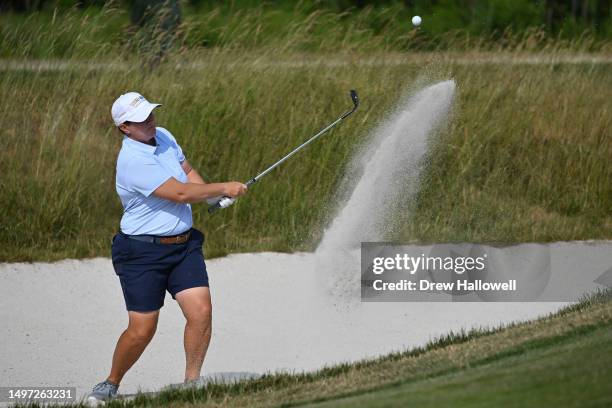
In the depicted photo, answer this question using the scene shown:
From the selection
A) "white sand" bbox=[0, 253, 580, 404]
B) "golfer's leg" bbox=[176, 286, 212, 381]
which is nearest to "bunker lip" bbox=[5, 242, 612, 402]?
"white sand" bbox=[0, 253, 580, 404]

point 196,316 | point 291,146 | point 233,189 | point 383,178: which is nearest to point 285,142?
point 291,146

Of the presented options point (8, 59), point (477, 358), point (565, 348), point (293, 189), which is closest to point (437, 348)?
point (477, 358)

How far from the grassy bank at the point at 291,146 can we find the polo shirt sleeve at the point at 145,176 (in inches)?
134

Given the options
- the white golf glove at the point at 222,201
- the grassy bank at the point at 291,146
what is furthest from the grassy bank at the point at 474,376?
the grassy bank at the point at 291,146

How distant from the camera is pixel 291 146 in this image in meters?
10.3

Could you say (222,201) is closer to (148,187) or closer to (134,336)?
(148,187)

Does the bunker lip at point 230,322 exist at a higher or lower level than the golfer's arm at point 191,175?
lower

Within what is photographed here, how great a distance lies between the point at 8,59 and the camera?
440 inches

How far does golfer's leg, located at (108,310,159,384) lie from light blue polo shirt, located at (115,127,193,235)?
16.0 inches

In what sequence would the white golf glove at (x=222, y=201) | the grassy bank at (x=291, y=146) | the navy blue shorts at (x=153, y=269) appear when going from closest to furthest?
the navy blue shorts at (x=153, y=269), the white golf glove at (x=222, y=201), the grassy bank at (x=291, y=146)

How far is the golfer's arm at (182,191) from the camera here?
18.8ft

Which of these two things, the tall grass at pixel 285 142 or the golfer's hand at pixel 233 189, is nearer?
the golfer's hand at pixel 233 189

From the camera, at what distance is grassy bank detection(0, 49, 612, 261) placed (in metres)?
9.60

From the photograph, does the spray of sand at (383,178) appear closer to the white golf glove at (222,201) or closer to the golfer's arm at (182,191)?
the white golf glove at (222,201)
